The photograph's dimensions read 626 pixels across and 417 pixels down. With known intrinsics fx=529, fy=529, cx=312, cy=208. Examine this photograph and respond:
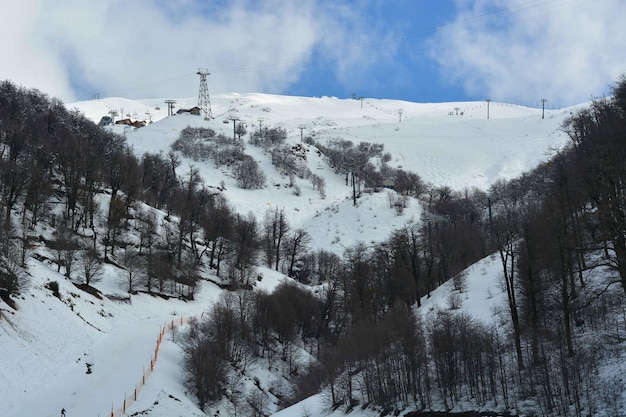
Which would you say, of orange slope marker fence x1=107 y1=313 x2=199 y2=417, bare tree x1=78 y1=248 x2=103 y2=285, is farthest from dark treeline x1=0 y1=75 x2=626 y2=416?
orange slope marker fence x1=107 y1=313 x2=199 y2=417

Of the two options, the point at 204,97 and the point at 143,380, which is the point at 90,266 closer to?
the point at 143,380

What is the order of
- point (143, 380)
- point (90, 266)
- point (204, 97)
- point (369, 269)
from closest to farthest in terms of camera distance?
point (143, 380) → point (90, 266) → point (369, 269) → point (204, 97)

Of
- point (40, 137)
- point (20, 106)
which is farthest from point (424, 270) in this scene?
point (20, 106)

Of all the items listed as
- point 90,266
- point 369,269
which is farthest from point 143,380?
point 369,269

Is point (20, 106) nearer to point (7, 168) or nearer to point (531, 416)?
point (7, 168)

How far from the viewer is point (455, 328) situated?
34.2 metres

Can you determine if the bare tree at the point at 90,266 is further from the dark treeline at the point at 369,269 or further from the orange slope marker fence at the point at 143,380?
the orange slope marker fence at the point at 143,380

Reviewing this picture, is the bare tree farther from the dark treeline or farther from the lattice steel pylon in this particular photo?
the lattice steel pylon

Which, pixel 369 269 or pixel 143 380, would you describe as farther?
pixel 369 269

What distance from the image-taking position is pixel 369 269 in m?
62.3

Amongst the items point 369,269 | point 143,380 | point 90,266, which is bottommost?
point 143,380

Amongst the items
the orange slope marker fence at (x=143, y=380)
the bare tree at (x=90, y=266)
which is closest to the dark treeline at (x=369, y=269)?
the bare tree at (x=90, y=266)

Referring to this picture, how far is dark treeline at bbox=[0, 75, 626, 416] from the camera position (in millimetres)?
28203

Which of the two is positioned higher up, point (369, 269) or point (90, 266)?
point (90, 266)
